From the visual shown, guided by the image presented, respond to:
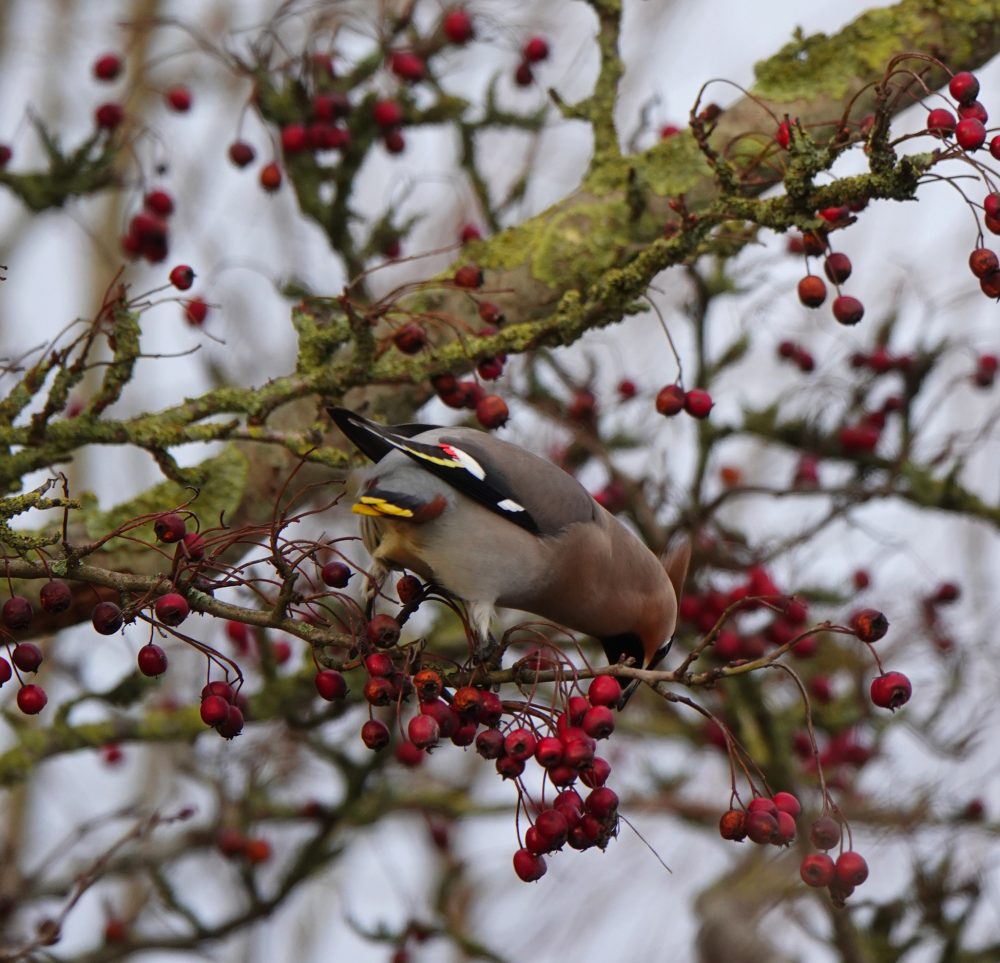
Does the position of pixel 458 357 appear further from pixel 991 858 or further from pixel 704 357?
pixel 991 858

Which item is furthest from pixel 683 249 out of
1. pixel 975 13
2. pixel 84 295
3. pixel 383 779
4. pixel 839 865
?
pixel 84 295

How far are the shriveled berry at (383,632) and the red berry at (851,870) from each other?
2.74 ft

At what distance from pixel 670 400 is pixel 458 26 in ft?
6.48

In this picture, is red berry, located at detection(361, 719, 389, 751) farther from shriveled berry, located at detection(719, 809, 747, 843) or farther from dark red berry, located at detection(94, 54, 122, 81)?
dark red berry, located at detection(94, 54, 122, 81)

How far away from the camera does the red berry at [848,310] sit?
10.7ft

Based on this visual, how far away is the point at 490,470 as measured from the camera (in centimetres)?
352

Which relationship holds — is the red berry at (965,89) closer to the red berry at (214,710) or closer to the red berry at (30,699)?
the red berry at (214,710)

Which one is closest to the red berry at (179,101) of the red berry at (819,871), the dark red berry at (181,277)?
the dark red berry at (181,277)

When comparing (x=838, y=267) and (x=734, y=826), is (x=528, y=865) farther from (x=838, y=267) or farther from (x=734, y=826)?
(x=838, y=267)

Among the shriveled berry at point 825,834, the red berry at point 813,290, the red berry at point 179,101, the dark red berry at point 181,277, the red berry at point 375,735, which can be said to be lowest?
the shriveled berry at point 825,834

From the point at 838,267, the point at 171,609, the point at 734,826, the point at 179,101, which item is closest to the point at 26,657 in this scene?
the point at 171,609

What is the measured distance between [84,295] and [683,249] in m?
6.60

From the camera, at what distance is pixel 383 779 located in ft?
17.1

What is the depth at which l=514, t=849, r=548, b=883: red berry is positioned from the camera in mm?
2617
